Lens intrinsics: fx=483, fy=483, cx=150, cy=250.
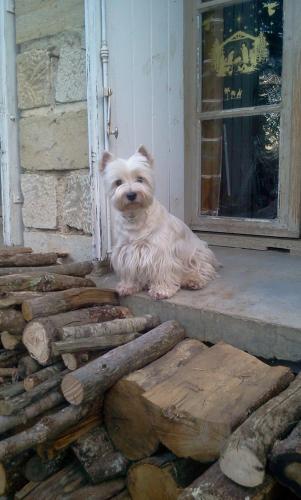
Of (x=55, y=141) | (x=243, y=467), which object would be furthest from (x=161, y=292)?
(x=55, y=141)

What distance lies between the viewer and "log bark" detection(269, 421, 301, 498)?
1749mm

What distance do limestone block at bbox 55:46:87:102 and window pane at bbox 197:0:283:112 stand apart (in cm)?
140

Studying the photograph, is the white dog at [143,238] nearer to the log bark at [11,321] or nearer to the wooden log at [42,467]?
the log bark at [11,321]

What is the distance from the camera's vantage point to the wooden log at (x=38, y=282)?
343 cm

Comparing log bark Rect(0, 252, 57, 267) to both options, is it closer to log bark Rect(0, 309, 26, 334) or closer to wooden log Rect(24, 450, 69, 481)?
log bark Rect(0, 309, 26, 334)

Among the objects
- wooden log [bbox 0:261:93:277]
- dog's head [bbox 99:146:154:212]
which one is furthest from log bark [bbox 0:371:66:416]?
dog's head [bbox 99:146:154:212]

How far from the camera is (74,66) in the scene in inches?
162

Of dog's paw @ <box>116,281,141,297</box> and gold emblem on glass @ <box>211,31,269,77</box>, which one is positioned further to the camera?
gold emblem on glass @ <box>211,31,269,77</box>

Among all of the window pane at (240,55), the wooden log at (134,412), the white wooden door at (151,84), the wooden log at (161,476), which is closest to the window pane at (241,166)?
the window pane at (240,55)

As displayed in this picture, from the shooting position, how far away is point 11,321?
3.09 metres

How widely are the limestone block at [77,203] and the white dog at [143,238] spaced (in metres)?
0.56

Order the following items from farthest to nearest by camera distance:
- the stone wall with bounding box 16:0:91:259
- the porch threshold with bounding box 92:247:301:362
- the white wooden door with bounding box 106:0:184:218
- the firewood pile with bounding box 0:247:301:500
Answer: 1. the stone wall with bounding box 16:0:91:259
2. the white wooden door with bounding box 106:0:184:218
3. the porch threshold with bounding box 92:247:301:362
4. the firewood pile with bounding box 0:247:301:500

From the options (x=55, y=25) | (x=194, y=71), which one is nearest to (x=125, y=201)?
(x=55, y=25)

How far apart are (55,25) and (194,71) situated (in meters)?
1.47
